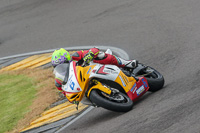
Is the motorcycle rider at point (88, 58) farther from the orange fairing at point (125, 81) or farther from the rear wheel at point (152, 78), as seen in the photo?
the orange fairing at point (125, 81)

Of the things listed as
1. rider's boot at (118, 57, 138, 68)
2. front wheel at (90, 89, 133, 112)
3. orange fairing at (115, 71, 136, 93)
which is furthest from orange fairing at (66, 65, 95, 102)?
rider's boot at (118, 57, 138, 68)

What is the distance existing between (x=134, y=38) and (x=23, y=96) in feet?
11.8

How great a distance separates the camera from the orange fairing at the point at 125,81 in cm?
613


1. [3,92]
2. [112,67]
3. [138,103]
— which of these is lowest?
[3,92]

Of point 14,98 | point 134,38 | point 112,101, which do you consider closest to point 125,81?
point 112,101

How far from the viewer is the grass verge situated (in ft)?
26.2

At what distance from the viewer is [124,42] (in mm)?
10555

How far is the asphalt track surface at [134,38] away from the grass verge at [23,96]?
5.01ft

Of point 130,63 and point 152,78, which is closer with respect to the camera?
point 152,78

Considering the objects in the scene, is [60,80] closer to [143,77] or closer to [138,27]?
[143,77]

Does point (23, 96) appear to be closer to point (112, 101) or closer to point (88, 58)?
point (88, 58)

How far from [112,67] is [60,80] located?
0.92m

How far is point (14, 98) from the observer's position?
30.3 feet

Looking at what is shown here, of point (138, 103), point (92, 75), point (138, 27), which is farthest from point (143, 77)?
point (138, 27)
